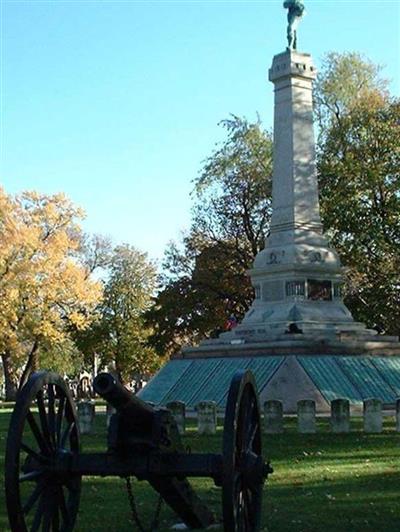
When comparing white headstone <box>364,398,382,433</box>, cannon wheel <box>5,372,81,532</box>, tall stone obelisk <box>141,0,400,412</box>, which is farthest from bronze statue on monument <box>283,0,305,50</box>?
cannon wheel <box>5,372,81,532</box>

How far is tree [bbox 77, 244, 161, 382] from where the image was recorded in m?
57.6

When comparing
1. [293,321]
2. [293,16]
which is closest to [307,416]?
[293,321]

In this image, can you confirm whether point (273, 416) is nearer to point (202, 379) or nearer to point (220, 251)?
point (202, 379)

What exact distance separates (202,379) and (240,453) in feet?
62.2

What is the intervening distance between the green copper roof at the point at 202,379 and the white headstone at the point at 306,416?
5206 millimetres

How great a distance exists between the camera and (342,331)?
27781 mm

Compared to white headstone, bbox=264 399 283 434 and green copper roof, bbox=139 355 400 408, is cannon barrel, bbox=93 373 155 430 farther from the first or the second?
green copper roof, bbox=139 355 400 408

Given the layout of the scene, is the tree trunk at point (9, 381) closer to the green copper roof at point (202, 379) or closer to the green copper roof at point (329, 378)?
the green copper roof at point (202, 379)

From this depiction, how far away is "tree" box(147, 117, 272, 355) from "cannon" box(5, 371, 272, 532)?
3578 cm

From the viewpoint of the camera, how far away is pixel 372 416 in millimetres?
18156

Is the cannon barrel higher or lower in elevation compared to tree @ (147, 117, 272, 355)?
lower

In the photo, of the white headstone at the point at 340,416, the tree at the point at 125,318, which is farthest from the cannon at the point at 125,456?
the tree at the point at 125,318

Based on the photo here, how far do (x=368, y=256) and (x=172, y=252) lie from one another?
11.2m

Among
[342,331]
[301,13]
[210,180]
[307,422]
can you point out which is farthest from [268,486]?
[210,180]
